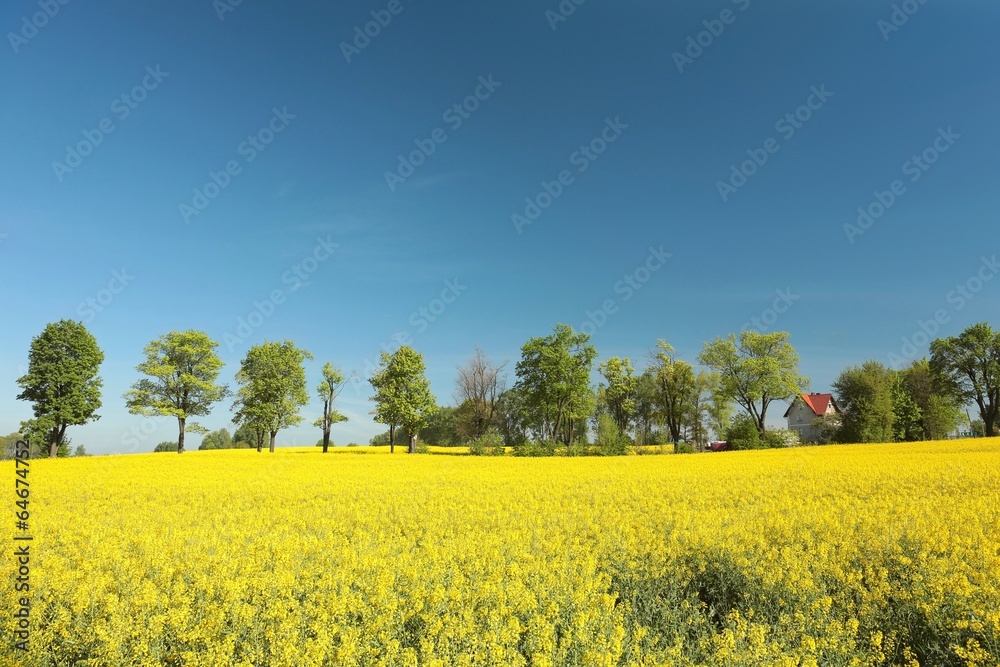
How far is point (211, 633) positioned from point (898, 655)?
7.16 m

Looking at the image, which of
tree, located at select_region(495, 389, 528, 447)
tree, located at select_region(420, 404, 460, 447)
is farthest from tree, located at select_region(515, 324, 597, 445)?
tree, located at select_region(420, 404, 460, 447)

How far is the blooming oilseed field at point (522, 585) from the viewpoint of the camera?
14.7 ft

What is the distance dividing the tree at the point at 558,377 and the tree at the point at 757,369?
20633mm

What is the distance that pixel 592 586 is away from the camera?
19.2ft

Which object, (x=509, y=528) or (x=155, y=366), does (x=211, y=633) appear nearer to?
(x=509, y=528)

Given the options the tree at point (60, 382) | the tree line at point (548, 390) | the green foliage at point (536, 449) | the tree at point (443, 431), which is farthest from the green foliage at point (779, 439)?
the tree at point (60, 382)

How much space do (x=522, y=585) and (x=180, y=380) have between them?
51884 millimetres

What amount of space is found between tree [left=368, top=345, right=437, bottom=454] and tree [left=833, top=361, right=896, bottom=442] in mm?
40551

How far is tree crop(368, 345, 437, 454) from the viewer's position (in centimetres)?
4853

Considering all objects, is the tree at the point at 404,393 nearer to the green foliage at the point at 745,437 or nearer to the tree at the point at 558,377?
the tree at the point at 558,377

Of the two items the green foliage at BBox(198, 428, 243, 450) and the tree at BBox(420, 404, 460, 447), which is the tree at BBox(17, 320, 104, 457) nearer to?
the tree at BBox(420, 404, 460, 447)

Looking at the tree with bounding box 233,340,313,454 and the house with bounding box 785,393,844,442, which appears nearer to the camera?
the tree with bounding box 233,340,313,454

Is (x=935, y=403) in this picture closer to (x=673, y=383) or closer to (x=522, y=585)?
(x=673, y=383)

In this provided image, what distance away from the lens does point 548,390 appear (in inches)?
1881
